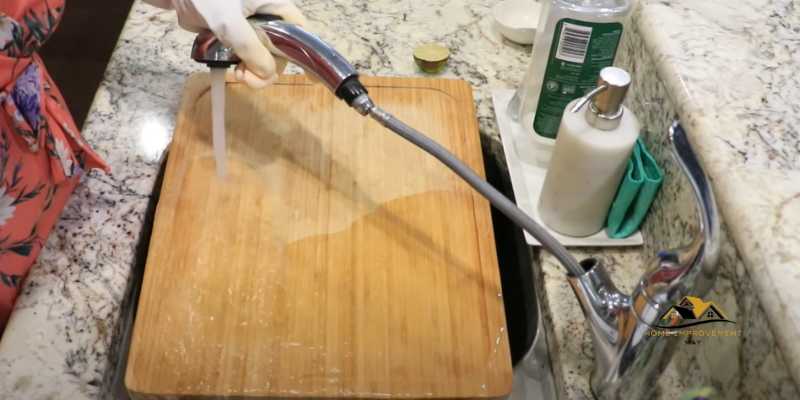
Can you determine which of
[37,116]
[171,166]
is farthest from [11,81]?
[171,166]

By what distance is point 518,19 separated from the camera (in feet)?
3.01

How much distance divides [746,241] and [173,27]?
797 mm

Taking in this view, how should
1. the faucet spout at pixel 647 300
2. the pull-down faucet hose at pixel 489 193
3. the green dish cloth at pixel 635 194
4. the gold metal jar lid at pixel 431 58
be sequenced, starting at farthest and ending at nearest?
the gold metal jar lid at pixel 431 58 < the green dish cloth at pixel 635 194 < the pull-down faucet hose at pixel 489 193 < the faucet spout at pixel 647 300

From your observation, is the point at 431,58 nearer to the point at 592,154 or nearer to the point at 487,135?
the point at 487,135

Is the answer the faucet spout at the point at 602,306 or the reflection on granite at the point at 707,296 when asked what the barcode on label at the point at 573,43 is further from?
the faucet spout at the point at 602,306

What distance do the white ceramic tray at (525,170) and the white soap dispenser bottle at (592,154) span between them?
0.02 metres

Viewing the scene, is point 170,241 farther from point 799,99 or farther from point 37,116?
point 799,99

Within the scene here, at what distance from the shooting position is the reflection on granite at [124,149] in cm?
56

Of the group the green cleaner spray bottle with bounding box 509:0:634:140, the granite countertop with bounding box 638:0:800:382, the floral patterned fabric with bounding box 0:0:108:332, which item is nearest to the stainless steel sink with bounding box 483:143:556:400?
the green cleaner spray bottle with bounding box 509:0:634:140

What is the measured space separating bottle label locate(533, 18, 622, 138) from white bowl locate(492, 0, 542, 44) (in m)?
0.23

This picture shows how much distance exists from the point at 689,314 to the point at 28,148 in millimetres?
631

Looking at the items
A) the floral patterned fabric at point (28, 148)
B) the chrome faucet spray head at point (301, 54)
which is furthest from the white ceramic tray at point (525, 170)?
the floral patterned fabric at point (28, 148)

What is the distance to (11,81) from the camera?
601mm

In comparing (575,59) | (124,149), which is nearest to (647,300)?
(575,59)
